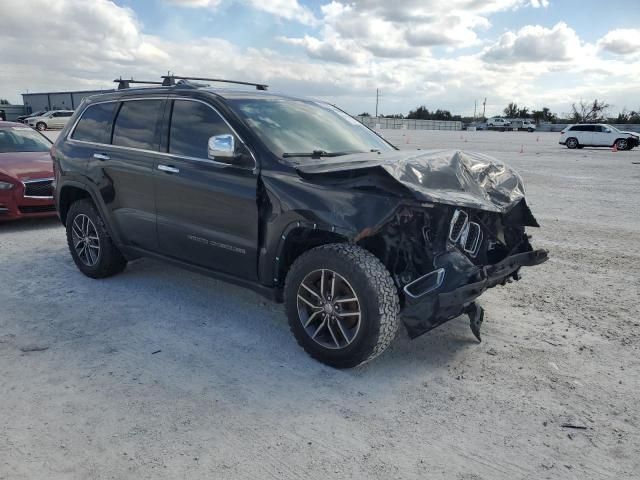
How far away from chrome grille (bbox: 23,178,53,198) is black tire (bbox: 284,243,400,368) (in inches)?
237

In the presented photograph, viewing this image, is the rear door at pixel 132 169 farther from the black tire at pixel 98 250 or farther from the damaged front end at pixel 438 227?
the damaged front end at pixel 438 227

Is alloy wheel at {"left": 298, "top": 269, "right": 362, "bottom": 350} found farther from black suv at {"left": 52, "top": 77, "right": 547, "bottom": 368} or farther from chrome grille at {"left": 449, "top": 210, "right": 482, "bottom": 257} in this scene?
chrome grille at {"left": 449, "top": 210, "right": 482, "bottom": 257}

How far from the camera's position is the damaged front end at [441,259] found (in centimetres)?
344

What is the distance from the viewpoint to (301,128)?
179 inches

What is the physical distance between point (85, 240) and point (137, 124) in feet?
4.86

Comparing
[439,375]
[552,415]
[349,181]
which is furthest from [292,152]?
[552,415]

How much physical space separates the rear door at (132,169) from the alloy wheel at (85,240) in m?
0.46

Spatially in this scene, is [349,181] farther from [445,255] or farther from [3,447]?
[3,447]

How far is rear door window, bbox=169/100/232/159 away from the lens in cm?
436

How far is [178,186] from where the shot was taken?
14.8ft

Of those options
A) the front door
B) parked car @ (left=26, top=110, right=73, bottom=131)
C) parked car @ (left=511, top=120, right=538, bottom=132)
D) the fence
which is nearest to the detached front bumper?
the front door

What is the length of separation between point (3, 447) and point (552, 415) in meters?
3.07

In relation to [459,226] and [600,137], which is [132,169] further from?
[600,137]

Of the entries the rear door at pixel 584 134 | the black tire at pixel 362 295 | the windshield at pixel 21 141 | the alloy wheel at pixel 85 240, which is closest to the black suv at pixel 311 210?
the black tire at pixel 362 295
